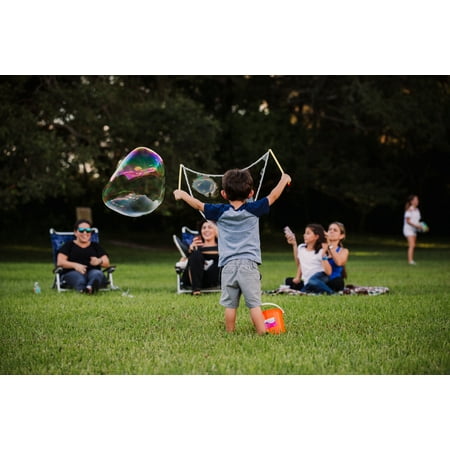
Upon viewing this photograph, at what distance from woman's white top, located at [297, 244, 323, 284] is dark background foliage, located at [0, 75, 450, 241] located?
1096cm

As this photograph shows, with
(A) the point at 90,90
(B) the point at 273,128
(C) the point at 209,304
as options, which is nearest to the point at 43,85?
(A) the point at 90,90

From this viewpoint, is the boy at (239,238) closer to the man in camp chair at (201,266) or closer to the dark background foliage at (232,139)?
the man in camp chair at (201,266)

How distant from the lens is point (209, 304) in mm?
9141

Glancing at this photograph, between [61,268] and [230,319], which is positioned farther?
[61,268]

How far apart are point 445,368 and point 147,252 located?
68.2 feet

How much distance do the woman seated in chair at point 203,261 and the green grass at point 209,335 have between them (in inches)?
17.2

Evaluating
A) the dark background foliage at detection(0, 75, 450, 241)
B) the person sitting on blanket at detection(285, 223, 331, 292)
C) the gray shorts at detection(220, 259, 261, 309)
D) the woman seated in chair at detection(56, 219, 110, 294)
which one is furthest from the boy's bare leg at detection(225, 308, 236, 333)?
the dark background foliage at detection(0, 75, 450, 241)

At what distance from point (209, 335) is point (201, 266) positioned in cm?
398

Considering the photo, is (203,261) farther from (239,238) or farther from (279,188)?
(279,188)

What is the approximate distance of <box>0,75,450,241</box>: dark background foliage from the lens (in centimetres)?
2081

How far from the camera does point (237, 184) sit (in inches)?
257

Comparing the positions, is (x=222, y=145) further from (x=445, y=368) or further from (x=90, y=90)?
(x=445, y=368)

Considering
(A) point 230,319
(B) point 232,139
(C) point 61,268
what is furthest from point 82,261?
(B) point 232,139

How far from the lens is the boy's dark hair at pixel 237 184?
654 cm
